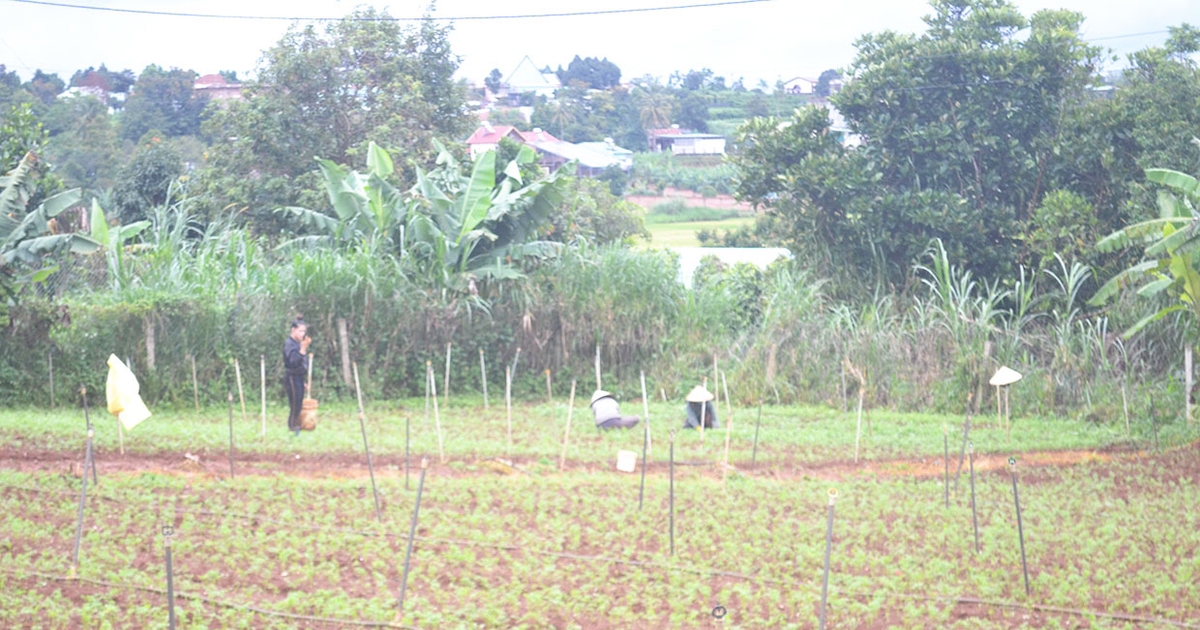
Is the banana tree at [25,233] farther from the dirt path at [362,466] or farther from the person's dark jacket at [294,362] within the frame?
the dirt path at [362,466]

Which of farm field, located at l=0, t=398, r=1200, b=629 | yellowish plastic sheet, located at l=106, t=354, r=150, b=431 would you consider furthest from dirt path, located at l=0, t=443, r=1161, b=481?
yellowish plastic sheet, located at l=106, t=354, r=150, b=431

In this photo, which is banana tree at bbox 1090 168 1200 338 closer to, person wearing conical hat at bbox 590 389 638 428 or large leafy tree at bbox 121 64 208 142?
person wearing conical hat at bbox 590 389 638 428

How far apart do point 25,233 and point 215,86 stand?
30.8 m

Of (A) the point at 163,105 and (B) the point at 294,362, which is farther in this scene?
(A) the point at 163,105

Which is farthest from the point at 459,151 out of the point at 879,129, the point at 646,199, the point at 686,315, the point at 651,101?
the point at 651,101

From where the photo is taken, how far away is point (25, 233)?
1484cm

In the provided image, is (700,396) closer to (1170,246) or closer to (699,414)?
(699,414)

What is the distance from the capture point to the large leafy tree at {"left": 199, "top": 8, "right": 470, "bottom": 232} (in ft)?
66.4

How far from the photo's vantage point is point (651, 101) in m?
52.5

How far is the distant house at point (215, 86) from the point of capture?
1680 inches

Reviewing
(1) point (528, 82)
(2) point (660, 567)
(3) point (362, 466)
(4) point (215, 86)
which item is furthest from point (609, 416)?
(1) point (528, 82)

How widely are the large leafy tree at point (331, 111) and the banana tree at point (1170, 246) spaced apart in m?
11.0

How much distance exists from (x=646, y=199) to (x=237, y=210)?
24910 mm

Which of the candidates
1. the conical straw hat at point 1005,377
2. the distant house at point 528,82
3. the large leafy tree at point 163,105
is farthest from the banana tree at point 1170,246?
the distant house at point 528,82
